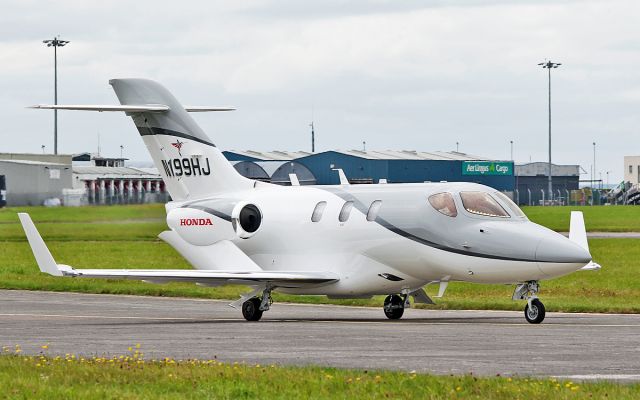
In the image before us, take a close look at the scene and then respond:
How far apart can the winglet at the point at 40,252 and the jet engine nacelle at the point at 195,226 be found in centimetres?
446

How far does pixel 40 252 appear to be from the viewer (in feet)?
89.7

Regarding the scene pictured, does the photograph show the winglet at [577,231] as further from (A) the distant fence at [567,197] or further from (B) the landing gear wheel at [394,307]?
(A) the distant fence at [567,197]

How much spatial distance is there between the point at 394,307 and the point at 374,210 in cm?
217

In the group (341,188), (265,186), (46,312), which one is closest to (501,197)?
(341,188)

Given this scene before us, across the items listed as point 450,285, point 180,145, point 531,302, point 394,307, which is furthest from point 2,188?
point 531,302

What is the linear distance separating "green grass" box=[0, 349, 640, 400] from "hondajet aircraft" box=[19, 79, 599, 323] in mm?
9640

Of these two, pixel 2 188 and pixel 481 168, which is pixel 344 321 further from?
pixel 481 168

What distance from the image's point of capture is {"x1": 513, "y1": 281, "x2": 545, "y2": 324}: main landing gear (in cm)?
2641

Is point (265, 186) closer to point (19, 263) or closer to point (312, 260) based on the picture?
point (312, 260)

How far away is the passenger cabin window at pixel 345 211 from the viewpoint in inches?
1137

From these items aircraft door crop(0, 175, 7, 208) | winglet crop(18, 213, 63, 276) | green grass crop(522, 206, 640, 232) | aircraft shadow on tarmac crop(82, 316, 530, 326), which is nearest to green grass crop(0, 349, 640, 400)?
winglet crop(18, 213, 63, 276)

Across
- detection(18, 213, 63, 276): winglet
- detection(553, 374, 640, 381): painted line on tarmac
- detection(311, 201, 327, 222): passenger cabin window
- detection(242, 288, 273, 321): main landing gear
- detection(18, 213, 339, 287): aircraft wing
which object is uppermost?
detection(311, 201, 327, 222): passenger cabin window

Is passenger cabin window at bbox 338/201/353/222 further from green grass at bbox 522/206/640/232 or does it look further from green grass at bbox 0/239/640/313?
green grass at bbox 522/206/640/232

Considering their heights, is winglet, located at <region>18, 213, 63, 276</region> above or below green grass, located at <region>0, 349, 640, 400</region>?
above
